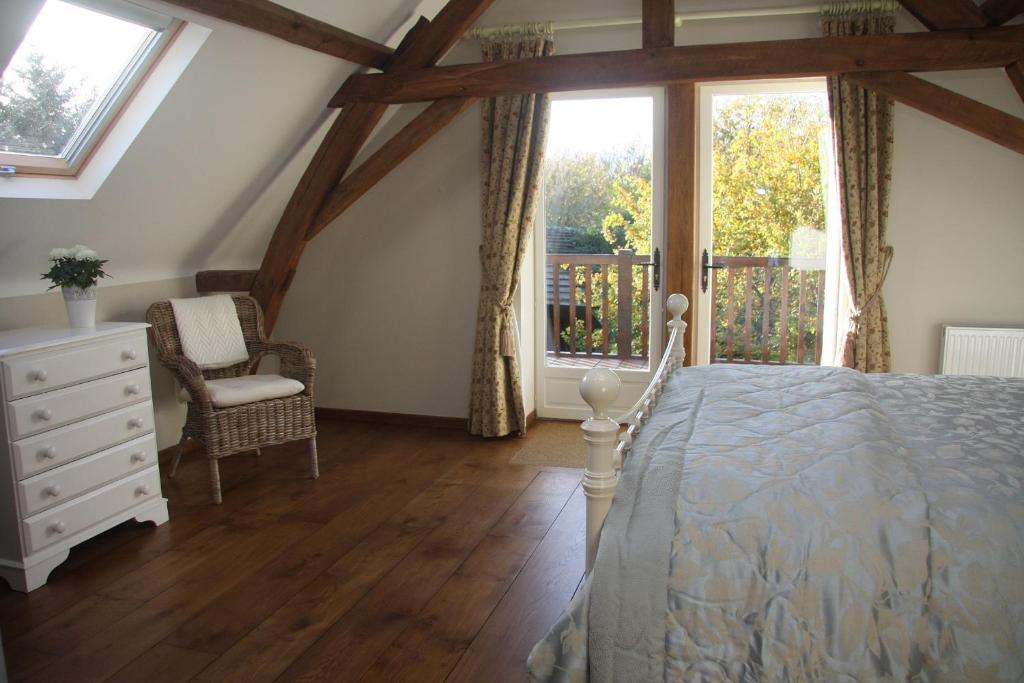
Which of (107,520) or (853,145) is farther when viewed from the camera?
(853,145)

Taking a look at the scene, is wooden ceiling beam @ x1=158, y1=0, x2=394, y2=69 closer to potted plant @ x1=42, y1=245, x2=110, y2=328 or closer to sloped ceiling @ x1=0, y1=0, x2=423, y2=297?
sloped ceiling @ x1=0, y1=0, x2=423, y2=297

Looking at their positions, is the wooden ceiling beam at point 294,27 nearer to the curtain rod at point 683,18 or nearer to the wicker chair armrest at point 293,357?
the curtain rod at point 683,18

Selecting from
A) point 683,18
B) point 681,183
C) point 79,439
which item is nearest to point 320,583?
point 79,439

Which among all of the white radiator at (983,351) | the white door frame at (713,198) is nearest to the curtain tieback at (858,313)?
the white door frame at (713,198)

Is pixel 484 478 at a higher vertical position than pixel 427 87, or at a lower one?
lower

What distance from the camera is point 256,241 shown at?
15.8 feet

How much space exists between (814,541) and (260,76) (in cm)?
308

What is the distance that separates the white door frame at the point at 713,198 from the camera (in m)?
4.26

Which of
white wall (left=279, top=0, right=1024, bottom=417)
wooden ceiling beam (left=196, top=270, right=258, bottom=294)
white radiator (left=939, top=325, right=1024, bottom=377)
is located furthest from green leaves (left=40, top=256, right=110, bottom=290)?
white radiator (left=939, top=325, right=1024, bottom=377)

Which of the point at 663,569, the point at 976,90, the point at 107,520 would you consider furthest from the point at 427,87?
the point at 663,569

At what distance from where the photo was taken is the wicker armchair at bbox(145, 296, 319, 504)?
363 cm

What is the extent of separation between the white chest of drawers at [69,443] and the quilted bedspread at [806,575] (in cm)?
208

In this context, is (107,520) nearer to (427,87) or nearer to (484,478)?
(484,478)

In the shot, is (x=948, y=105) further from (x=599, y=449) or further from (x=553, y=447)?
(x=599, y=449)
